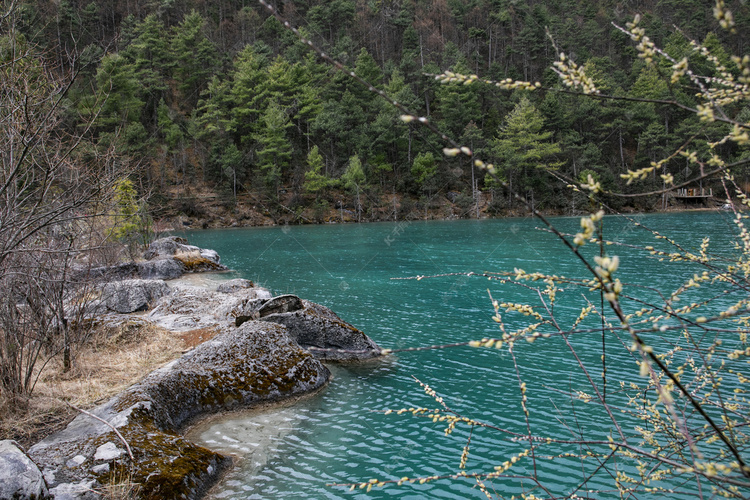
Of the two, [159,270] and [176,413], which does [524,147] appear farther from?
[176,413]

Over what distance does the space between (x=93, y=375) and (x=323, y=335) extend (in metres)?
4.11

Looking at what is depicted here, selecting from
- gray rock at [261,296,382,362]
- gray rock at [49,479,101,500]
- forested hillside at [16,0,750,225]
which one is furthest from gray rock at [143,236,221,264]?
forested hillside at [16,0,750,225]

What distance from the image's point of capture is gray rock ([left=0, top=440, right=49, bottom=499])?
3639 mm

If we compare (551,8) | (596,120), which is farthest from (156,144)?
(551,8)

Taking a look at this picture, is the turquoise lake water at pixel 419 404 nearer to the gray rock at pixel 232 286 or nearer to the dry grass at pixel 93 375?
the dry grass at pixel 93 375

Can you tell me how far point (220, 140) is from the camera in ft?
174

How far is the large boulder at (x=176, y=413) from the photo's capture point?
14.5 ft

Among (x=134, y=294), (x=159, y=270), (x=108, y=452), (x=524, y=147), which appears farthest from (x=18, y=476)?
(x=524, y=147)

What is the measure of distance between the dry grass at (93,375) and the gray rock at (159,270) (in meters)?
9.72

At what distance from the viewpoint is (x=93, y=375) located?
6797mm

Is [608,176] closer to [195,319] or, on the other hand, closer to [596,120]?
[596,120]

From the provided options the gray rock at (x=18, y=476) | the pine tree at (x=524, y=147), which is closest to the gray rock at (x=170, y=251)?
the gray rock at (x=18, y=476)

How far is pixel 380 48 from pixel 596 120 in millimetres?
37075

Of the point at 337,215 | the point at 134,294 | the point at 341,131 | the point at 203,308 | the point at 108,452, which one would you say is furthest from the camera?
the point at 341,131
